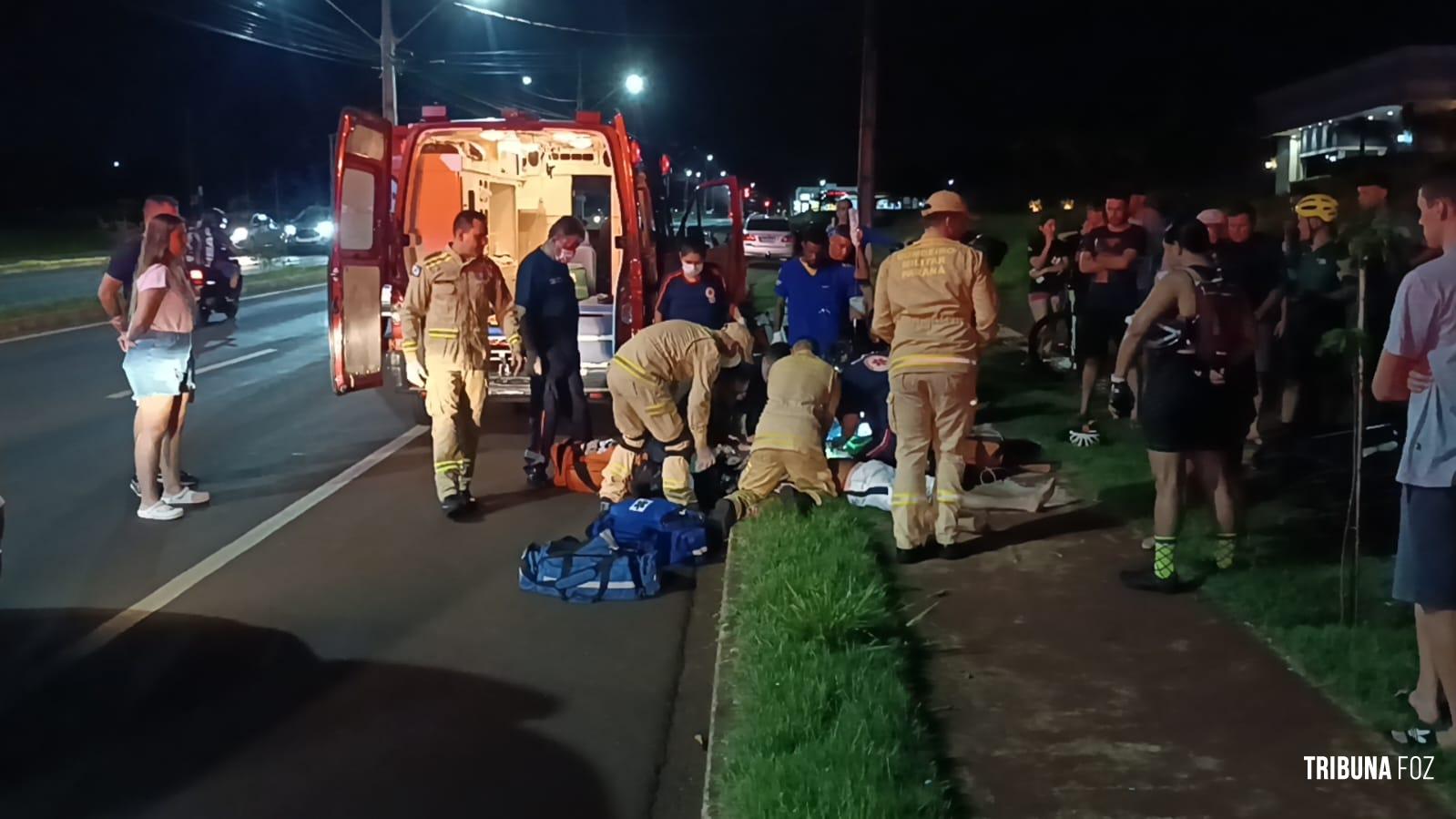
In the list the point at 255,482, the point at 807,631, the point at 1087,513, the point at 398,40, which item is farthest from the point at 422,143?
the point at 398,40

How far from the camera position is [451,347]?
8.10 m

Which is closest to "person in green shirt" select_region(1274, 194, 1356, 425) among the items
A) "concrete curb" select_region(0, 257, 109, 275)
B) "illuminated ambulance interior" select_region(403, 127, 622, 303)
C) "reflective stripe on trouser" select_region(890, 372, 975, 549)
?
"reflective stripe on trouser" select_region(890, 372, 975, 549)

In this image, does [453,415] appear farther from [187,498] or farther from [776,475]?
[776,475]

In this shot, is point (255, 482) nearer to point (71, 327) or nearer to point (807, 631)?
point (807, 631)

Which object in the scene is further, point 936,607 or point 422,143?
point 422,143

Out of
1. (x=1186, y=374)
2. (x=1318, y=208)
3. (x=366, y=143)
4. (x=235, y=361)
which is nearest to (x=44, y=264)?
(x=235, y=361)

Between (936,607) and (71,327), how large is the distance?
56.9 ft

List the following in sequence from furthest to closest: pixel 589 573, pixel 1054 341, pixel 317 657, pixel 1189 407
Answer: pixel 1054 341, pixel 589 573, pixel 1189 407, pixel 317 657

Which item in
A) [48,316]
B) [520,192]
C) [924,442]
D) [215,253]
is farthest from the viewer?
[215,253]

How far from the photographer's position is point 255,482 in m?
9.12

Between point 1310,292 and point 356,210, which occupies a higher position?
point 356,210

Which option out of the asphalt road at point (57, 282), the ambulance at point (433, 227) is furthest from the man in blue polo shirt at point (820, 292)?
the asphalt road at point (57, 282)

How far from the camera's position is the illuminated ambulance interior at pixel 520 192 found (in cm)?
1232

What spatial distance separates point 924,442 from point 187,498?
15.0 feet
